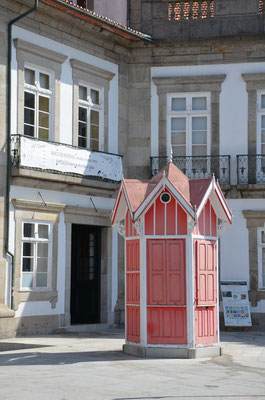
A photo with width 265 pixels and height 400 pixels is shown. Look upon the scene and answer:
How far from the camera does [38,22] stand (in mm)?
17250

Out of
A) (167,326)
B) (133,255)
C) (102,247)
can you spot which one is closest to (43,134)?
(102,247)

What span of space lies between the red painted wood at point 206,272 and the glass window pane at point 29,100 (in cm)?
569

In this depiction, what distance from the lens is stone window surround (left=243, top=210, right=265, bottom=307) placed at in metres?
18.7

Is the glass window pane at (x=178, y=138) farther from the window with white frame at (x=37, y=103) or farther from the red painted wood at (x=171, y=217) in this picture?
the red painted wood at (x=171, y=217)

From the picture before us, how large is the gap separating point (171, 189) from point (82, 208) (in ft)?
17.6

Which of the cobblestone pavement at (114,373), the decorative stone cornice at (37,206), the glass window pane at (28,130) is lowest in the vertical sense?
the cobblestone pavement at (114,373)

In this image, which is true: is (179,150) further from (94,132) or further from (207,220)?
(207,220)

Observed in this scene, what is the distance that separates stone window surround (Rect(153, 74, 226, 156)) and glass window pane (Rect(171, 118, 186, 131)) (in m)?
0.21

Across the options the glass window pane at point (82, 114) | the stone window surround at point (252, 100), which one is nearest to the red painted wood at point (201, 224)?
the glass window pane at point (82, 114)

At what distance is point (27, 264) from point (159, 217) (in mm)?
4644

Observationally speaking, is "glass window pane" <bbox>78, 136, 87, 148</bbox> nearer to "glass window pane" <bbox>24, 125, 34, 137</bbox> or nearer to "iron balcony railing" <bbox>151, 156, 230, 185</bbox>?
"glass window pane" <bbox>24, 125, 34, 137</bbox>

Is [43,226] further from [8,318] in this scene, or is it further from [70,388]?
[70,388]

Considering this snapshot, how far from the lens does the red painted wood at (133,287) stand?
13.2 m

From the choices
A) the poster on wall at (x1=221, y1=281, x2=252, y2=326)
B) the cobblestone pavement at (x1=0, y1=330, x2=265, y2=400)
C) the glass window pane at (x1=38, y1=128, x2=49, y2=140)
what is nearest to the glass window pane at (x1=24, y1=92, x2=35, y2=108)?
the glass window pane at (x1=38, y1=128, x2=49, y2=140)
